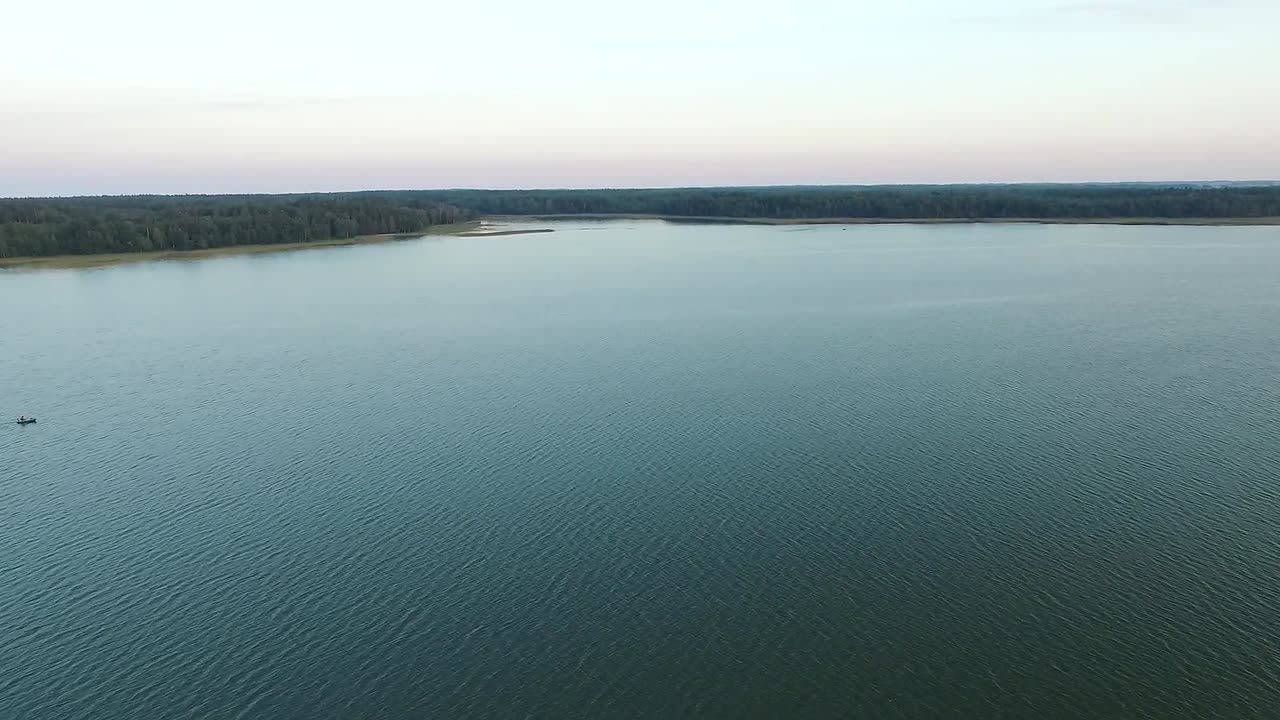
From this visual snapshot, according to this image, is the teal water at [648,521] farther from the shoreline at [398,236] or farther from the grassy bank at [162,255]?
the shoreline at [398,236]

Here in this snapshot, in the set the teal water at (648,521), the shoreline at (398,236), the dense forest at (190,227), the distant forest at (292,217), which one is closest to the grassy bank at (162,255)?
the shoreline at (398,236)

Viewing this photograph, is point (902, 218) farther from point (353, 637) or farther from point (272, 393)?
point (353, 637)

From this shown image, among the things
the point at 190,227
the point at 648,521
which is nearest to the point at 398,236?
the point at 190,227

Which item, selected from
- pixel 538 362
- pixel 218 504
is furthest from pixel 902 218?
pixel 218 504

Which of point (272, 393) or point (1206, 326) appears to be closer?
point (272, 393)

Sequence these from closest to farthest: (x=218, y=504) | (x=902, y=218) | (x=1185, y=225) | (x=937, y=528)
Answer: (x=937, y=528) → (x=218, y=504) → (x=1185, y=225) → (x=902, y=218)
